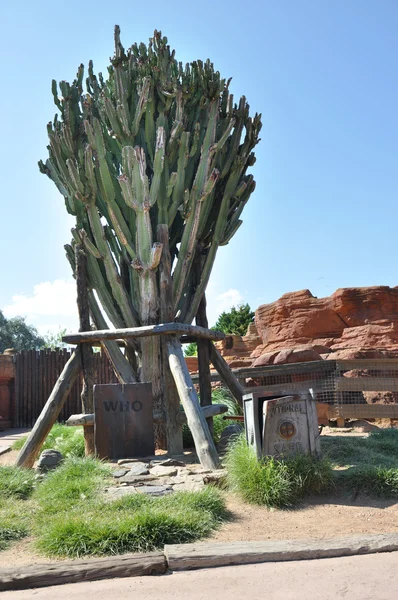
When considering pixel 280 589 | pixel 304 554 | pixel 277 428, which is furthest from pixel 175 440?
pixel 280 589

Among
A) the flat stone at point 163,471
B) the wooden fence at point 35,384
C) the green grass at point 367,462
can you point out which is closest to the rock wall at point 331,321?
the wooden fence at point 35,384

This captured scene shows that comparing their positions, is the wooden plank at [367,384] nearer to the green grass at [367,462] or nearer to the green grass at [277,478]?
the green grass at [367,462]

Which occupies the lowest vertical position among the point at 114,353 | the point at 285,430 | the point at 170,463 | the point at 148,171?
the point at 170,463

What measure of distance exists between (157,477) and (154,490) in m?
0.65

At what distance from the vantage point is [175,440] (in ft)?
26.1

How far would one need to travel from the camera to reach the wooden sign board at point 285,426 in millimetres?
5816

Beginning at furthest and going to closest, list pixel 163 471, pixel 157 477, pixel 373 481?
pixel 163 471
pixel 157 477
pixel 373 481

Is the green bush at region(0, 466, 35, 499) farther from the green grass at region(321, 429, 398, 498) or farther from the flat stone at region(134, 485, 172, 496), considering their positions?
the green grass at region(321, 429, 398, 498)

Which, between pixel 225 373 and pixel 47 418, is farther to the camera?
pixel 225 373

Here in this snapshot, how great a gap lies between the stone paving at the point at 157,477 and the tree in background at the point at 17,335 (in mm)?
36901

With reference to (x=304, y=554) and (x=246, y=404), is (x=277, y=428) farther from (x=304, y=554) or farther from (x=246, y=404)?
(x=304, y=554)

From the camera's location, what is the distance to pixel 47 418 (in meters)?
7.68

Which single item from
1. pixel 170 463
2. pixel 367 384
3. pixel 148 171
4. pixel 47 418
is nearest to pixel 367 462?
pixel 170 463

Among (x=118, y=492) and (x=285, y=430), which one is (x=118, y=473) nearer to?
(x=118, y=492)
